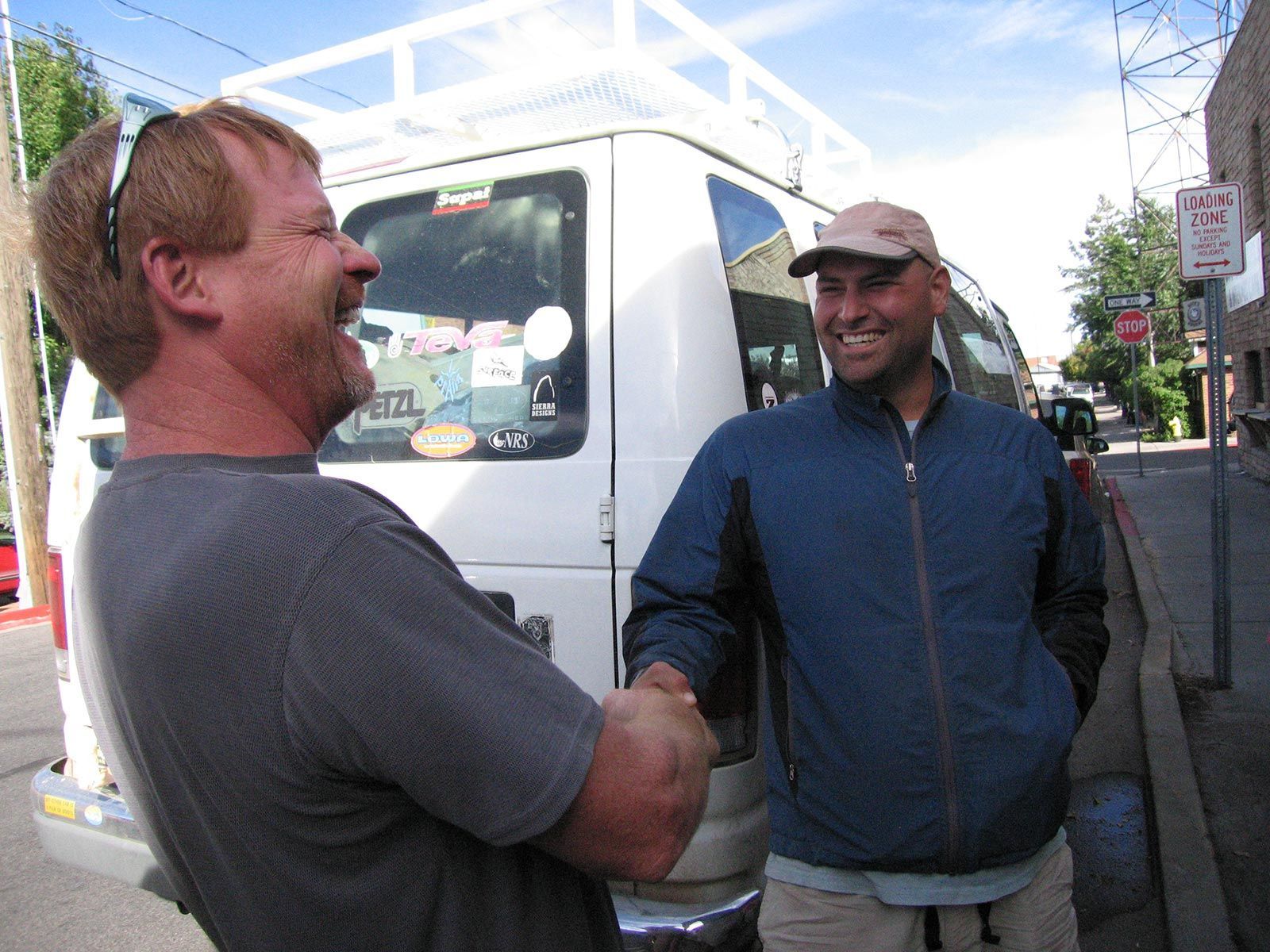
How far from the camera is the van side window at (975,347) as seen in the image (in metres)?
4.05

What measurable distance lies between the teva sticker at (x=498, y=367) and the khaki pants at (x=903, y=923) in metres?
1.34

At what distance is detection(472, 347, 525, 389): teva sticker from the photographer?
250 centimetres

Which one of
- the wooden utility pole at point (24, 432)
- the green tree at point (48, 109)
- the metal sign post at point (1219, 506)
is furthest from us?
the green tree at point (48, 109)

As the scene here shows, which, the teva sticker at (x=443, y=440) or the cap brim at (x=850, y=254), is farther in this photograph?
the teva sticker at (x=443, y=440)

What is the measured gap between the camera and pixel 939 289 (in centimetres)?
231

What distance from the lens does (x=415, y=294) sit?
8.84 feet

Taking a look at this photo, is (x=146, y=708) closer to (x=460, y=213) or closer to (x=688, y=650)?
(x=688, y=650)

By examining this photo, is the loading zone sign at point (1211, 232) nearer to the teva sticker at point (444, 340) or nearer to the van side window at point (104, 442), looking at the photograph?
the teva sticker at point (444, 340)

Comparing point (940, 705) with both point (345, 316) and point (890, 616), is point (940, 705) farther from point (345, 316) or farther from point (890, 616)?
point (345, 316)

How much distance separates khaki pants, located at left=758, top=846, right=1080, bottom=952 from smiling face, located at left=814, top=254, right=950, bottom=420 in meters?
1.00

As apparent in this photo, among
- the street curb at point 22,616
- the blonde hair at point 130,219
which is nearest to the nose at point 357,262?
the blonde hair at point 130,219

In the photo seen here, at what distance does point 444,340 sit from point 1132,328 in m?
18.1

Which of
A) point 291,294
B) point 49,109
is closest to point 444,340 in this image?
point 291,294

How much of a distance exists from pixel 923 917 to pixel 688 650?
0.70m
